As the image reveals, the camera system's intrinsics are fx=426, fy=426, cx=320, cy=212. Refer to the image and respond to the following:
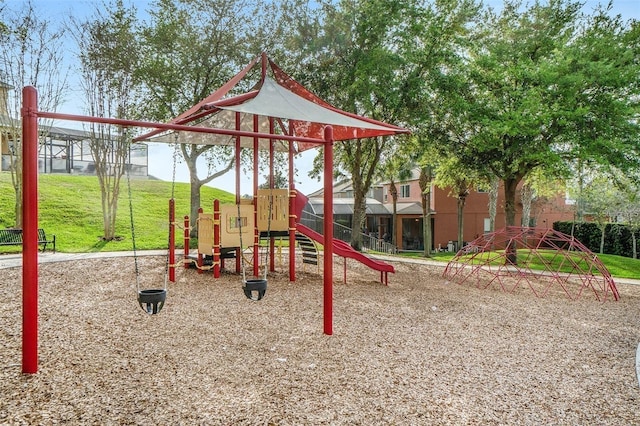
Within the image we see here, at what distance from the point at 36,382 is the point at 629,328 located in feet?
27.7

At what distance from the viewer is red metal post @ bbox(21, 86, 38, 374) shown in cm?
411

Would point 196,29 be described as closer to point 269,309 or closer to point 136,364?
point 269,309

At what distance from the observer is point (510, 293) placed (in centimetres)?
1002

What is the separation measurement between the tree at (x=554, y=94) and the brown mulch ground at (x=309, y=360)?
6204 mm

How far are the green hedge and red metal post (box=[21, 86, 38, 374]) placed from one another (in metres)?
28.9

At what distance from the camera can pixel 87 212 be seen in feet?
67.5

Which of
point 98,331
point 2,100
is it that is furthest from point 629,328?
point 2,100

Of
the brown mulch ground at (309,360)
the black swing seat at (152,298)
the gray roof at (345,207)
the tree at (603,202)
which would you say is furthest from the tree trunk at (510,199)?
the gray roof at (345,207)

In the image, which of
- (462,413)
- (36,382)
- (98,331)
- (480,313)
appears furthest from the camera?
(480,313)

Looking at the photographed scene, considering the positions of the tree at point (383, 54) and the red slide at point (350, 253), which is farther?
the tree at point (383, 54)

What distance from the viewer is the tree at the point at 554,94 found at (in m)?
12.5

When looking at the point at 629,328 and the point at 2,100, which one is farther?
the point at 2,100

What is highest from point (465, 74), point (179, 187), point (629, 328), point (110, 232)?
point (465, 74)

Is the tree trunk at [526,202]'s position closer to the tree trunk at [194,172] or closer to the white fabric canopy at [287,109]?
the tree trunk at [194,172]
